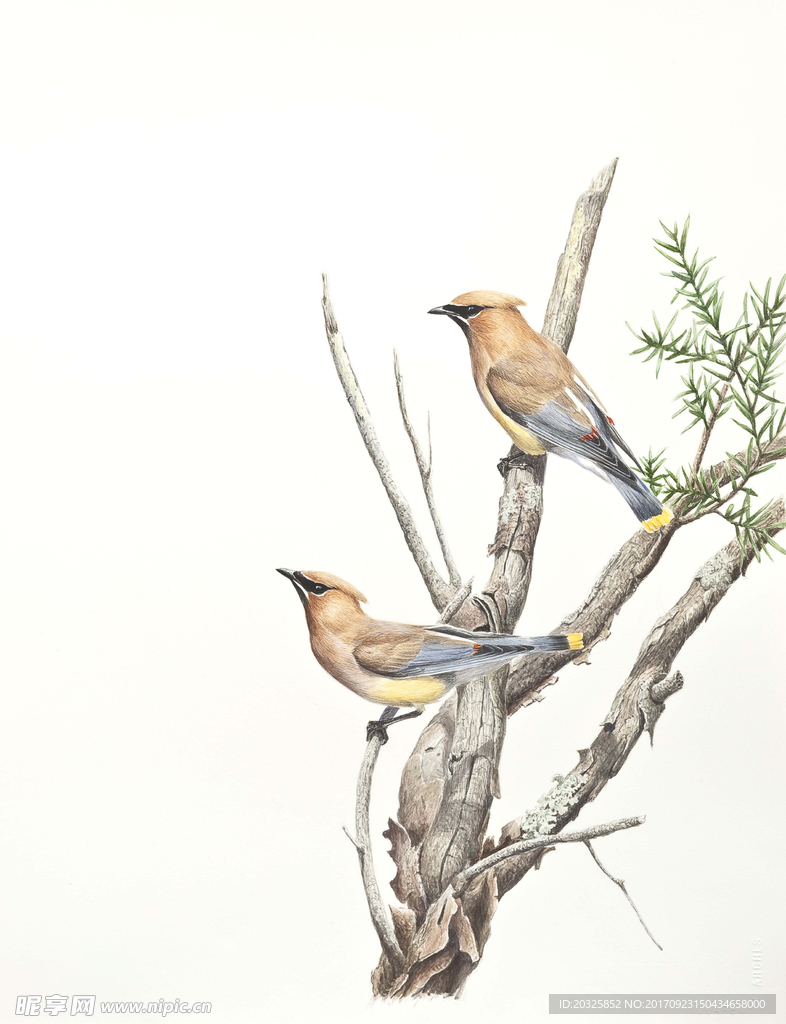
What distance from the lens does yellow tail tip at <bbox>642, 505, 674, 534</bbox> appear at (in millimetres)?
1342

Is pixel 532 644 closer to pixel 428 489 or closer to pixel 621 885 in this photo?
pixel 428 489

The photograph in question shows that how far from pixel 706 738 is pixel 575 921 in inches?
14.7

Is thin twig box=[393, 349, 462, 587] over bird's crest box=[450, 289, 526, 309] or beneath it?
beneath

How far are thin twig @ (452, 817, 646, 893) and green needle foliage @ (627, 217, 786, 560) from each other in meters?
0.48

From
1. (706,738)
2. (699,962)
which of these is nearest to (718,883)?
(699,962)

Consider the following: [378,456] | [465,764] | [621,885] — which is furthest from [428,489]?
[621,885]

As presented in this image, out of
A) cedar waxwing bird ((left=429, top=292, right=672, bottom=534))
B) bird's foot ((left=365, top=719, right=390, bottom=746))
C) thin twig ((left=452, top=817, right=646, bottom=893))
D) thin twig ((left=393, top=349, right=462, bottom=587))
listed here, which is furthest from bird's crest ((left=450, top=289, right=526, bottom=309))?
thin twig ((left=452, top=817, right=646, bottom=893))

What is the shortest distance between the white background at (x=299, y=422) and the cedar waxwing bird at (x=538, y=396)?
0.03 metres

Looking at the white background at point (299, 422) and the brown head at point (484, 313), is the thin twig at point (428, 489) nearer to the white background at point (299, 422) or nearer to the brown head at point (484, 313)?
the white background at point (299, 422)

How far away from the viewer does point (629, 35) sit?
140 cm

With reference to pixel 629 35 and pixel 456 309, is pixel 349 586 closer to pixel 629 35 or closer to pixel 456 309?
pixel 456 309

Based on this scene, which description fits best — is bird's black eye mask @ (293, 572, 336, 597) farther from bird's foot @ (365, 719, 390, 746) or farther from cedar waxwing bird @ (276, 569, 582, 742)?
bird's foot @ (365, 719, 390, 746)

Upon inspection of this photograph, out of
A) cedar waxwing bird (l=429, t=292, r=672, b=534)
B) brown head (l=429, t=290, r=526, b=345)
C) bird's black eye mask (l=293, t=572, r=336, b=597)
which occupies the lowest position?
bird's black eye mask (l=293, t=572, r=336, b=597)

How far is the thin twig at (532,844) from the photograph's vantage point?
1250 mm
